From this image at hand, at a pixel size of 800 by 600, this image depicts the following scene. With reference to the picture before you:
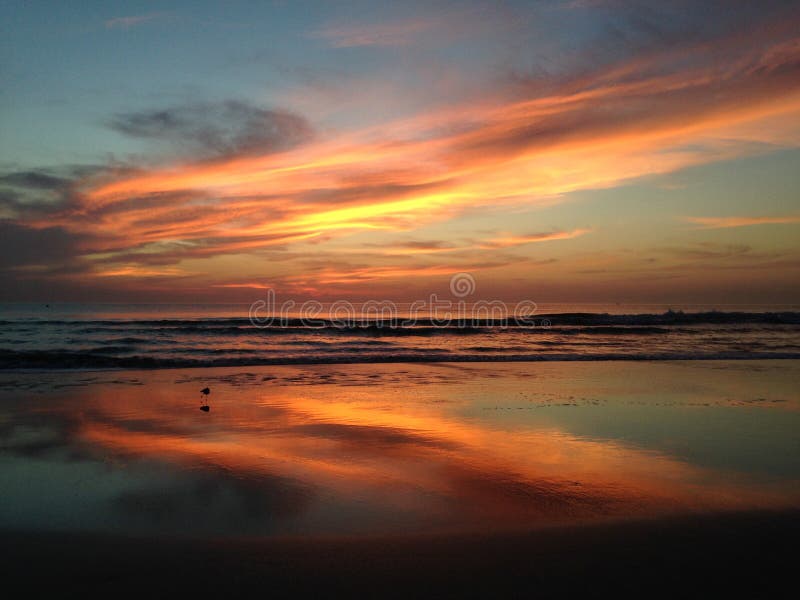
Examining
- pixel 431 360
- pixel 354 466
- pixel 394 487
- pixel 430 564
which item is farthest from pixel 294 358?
pixel 430 564

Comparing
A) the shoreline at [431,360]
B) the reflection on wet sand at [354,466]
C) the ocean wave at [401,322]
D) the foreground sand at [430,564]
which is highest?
the ocean wave at [401,322]

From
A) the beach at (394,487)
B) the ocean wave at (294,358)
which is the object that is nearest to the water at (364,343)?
the ocean wave at (294,358)

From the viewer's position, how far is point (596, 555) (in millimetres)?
4168

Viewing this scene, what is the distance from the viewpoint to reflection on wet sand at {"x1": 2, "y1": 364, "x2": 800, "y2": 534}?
498 centimetres

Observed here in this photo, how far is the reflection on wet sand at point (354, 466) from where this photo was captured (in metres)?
4.98

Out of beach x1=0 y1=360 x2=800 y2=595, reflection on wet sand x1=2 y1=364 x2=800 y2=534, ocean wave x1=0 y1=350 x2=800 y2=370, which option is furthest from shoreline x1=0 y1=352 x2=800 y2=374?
reflection on wet sand x1=2 y1=364 x2=800 y2=534

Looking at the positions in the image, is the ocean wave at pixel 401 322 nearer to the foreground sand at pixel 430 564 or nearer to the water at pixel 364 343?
the water at pixel 364 343

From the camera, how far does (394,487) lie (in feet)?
18.8

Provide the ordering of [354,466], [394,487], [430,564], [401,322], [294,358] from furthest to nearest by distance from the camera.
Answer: [401,322] → [294,358] → [354,466] → [394,487] → [430,564]

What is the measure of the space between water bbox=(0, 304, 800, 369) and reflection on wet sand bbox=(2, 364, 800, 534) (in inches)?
334

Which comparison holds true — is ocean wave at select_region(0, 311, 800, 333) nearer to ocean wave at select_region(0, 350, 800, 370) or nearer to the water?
the water

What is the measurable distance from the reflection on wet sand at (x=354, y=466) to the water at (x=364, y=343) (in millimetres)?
Answer: 8494

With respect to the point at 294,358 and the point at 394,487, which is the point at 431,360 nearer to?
the point at 294,358

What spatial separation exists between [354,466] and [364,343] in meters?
20.0
